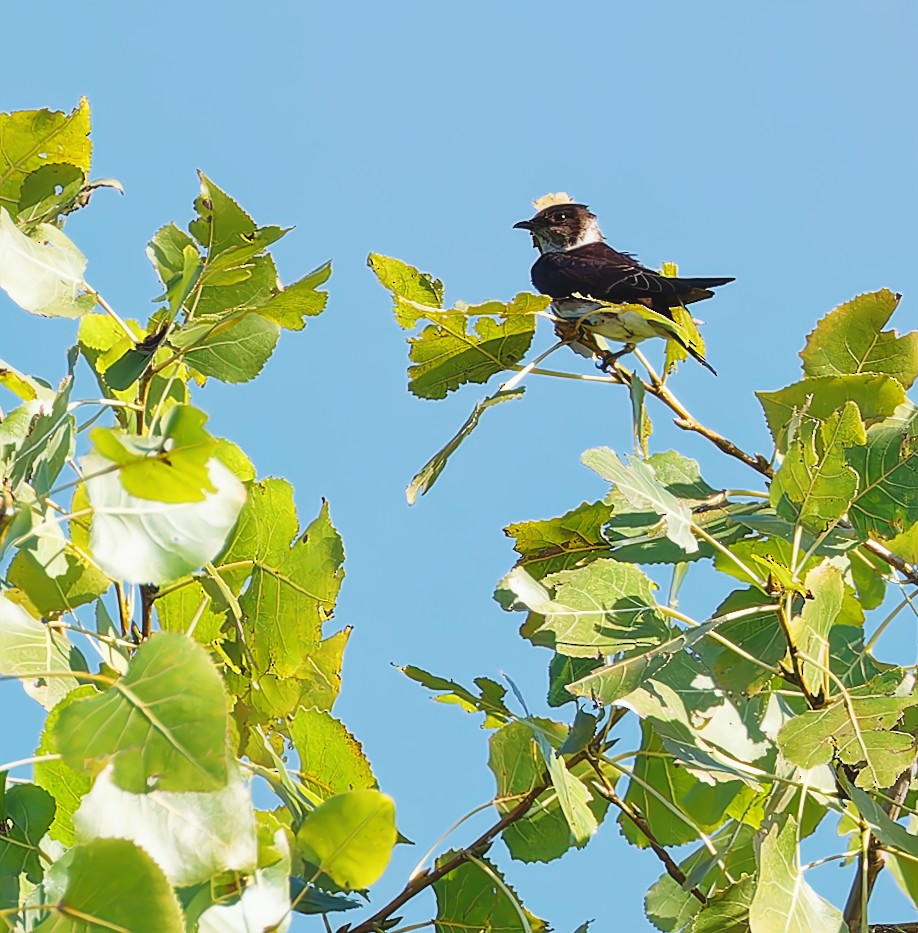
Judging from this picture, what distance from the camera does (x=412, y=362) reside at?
2545mm

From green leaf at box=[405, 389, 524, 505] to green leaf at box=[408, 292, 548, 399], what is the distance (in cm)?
15

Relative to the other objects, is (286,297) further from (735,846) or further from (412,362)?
(735,846)

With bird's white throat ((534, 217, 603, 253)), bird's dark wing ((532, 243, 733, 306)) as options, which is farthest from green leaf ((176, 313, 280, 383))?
bird's white throat ((534, 217, 603, 253))

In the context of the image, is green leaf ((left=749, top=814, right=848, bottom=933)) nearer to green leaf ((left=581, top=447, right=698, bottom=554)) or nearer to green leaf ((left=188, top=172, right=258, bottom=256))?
green leaf ((left=581, top=447, right=698, bottom=554))

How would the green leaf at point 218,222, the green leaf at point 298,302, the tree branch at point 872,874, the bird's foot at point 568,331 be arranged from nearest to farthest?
the tree branch at point 872,874, the green leaf at point 218,222, the green leaf at point 298,302, the bird's foot at point 568,331

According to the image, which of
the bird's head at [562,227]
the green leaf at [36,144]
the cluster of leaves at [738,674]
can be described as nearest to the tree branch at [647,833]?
the cluster of leaves at [738,674]

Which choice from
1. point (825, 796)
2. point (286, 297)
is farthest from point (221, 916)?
point (286, 297)

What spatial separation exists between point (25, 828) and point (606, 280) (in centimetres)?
266

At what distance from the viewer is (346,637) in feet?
7.32

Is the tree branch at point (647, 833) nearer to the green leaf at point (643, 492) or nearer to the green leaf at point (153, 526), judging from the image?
the green leaf at point (643, 492)

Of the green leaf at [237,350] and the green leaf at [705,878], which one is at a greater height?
the green leaf at [237,350]

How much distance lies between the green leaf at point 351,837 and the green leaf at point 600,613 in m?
0.41

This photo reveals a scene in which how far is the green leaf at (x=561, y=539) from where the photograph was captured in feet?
7.49

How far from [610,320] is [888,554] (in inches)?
37.8
